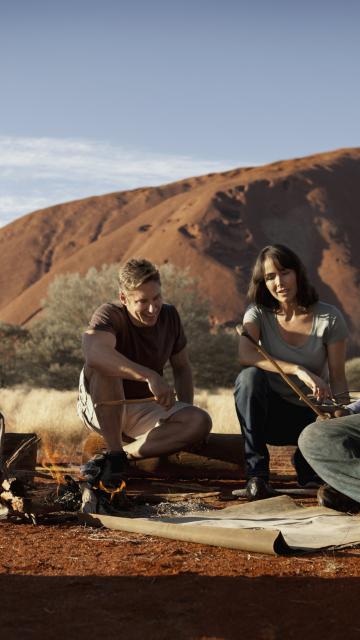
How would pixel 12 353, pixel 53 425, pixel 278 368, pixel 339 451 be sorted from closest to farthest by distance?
1. pixel 339 451
2. pixel 278 368
3. pixel 53 425
4. pixel 12 353

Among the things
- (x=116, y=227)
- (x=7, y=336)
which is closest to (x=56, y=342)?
Result: (x=7, y=336)

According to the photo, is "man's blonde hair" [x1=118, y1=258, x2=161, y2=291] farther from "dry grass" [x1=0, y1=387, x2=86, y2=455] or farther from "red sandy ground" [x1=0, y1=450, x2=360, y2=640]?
"dry grass" [x1=0, y1=387, x2=86, y2=455]

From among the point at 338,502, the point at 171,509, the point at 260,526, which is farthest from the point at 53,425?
the point at 260,526

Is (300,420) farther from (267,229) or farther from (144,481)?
(267,229)

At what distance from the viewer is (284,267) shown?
4.91 meters

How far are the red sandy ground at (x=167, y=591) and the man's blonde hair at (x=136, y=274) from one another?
1.50 meters

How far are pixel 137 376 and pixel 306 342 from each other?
102cm

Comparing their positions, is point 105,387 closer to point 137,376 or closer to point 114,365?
point 114,365

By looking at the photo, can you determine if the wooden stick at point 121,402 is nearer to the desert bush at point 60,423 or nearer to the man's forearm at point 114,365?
the man's forearm at point 114,365

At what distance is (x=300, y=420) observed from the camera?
5.03 meters

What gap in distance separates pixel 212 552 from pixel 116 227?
46.6 meters

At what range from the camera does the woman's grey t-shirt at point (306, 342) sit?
4977 millimetres

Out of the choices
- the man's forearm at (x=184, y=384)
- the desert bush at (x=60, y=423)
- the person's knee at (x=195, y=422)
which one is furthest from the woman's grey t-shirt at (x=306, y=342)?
the desert bush at (x=60, y=423)

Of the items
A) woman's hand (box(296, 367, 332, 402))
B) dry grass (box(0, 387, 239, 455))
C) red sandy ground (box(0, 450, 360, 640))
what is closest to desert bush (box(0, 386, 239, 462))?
dry grass (box(0, 387, 239, 455))
